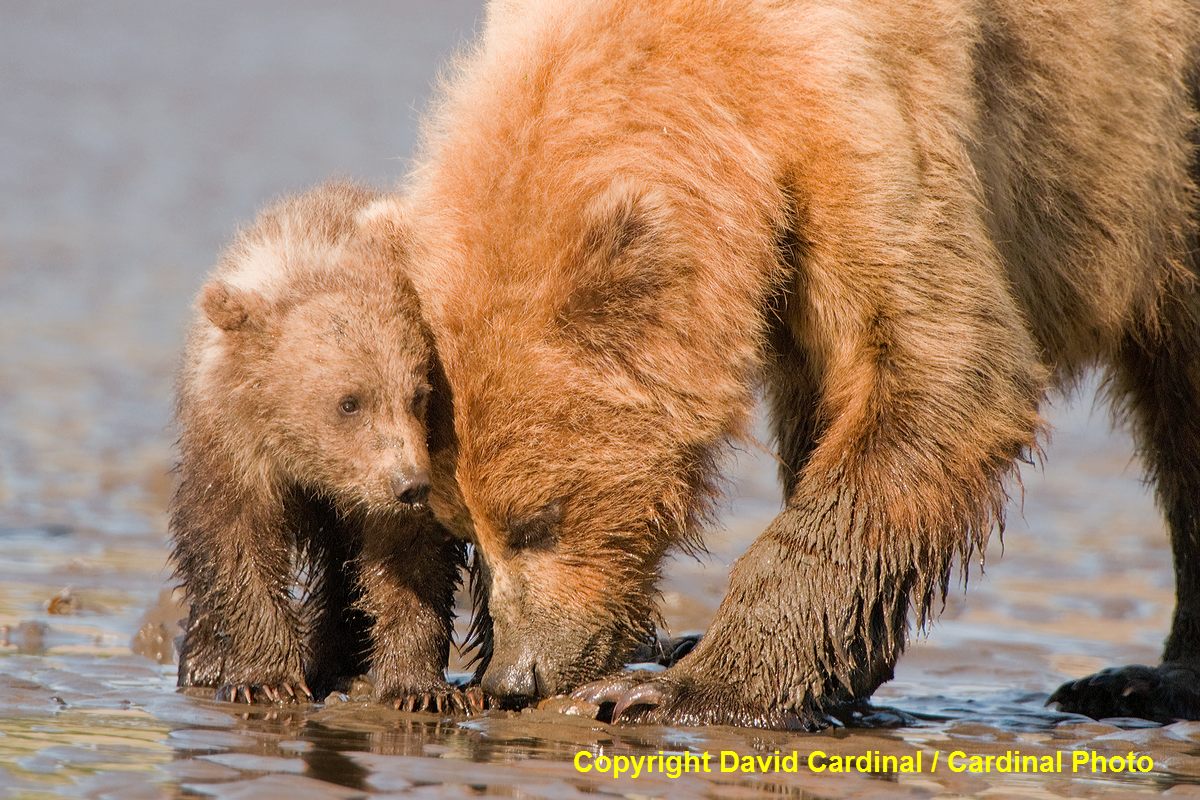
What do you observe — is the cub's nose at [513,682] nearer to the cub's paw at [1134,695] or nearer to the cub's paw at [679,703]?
the cub's paw at [679,703]

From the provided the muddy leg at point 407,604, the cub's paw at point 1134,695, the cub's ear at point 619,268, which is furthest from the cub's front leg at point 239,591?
the cub's paw at point 1134,695

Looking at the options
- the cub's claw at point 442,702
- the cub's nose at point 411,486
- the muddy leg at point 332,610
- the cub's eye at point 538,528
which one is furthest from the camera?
the muddy leg at point 332,610

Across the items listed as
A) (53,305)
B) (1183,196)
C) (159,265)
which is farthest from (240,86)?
(1183,196)

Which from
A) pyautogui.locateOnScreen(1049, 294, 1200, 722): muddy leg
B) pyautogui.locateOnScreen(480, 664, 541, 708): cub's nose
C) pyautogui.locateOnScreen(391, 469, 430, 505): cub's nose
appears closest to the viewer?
pyautogui.locateOnScreen(391, 469, 430, 505): cub's nose

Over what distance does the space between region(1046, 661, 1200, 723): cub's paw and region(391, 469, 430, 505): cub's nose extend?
3114 millimetres

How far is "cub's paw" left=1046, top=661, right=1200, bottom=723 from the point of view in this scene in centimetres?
782

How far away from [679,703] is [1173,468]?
3.32 m

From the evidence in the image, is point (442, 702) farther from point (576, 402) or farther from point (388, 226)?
point (388, 226)

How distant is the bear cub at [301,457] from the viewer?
21.9 feet

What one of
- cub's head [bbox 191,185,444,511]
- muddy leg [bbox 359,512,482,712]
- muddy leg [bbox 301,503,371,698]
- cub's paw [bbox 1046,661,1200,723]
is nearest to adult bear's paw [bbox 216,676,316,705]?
muddy leg [bbox 359,512,482,712]

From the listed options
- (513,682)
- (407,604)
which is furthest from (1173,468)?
(407,604)

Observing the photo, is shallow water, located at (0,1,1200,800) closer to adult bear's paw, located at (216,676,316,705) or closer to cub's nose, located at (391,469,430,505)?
adult bear's paw, located at (216,676,316,705)

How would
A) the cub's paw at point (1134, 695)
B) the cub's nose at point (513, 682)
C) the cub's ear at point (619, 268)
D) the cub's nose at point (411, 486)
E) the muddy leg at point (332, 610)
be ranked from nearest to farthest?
the cub's ear at point (619, 268), the cub's nose at point (411, 486), the cub's nose at point (513, 682), the muddy leg at point (332, 610), the cub's paw at point (1134, 695)

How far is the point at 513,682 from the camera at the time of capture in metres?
6.61
